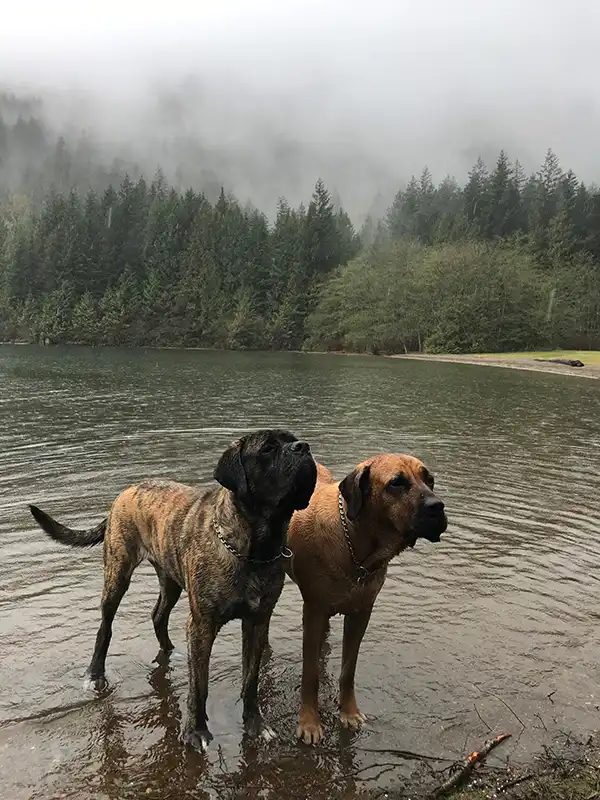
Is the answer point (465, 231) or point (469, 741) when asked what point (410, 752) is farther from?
point (465, 231)

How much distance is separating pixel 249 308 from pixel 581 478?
305ft

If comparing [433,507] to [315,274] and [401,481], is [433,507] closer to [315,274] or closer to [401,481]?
[401,481]

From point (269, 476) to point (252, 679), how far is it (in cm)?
158

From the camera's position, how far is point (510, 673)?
5297 mm

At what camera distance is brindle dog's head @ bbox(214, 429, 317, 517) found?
402 centimetres

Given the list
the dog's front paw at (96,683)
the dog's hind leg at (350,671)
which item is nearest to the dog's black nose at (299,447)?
the dog's hind leg at (350,671)

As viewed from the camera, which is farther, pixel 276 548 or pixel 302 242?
pixel 302 242

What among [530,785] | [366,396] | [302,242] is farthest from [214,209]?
[530,785]

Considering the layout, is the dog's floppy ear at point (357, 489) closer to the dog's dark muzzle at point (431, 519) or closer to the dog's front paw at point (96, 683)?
the dog's dark muzzle at point (431, 519)

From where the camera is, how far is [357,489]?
13.8 feet

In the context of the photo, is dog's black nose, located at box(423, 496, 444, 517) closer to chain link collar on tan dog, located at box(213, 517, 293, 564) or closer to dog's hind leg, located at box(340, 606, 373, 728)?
chain link collar on tan dog, located at box(213, 517, 293, 564)

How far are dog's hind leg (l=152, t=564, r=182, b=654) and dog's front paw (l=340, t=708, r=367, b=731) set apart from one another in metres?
1.74

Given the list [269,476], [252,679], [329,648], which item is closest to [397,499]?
[269,476]

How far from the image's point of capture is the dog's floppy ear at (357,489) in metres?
4.19
